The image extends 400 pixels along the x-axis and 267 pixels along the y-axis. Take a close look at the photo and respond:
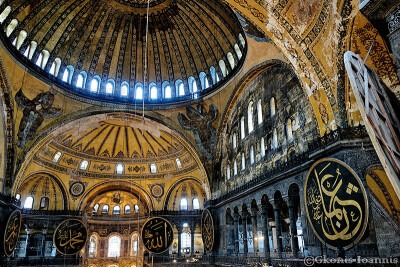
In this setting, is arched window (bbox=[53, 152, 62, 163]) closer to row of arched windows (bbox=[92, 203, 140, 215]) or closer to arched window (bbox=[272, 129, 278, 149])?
row of arched windows (bbox=[92, 203, 140, 215])

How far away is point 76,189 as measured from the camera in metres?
22.3

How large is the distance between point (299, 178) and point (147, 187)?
15053 millimetres

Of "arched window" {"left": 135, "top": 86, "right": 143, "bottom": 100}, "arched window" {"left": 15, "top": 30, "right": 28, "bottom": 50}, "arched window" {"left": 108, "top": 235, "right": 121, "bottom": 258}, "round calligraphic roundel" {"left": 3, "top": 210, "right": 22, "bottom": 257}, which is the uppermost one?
"arched window" {"left": 15, "top": 30, "right": 28, "bottom": 50}

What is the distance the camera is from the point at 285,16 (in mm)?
9828

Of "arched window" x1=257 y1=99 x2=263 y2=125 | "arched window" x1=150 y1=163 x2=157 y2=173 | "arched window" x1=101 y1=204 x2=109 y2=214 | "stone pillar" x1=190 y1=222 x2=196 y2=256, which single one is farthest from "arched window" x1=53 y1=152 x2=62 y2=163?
"arched window" x1=257 y1=99 x2=263 y2=125

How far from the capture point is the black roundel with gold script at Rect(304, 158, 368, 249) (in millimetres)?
7555

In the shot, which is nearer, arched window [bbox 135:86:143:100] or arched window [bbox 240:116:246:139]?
arched window [bbox 240:116:246:139]

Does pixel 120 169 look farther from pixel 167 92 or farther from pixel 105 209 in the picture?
pixel 167 92

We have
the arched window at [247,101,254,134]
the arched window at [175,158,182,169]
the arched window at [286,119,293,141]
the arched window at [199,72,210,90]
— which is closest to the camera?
the arched window at [286,119,293,141]

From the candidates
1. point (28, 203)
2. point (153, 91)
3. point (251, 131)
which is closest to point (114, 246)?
point (28, 203)

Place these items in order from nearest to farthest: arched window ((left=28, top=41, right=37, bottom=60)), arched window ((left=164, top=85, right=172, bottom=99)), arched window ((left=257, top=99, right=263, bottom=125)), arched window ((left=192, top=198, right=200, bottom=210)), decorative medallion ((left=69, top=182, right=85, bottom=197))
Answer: arched window ((left=257, top=99, right=263, bottom=125)) < arched window ((left=28, top=41, right=37, bottom=60)) < arched window ((left=164, top=85, right=172, bottom=99)) < decorative medallion ((left=69, top=182, right=85, bottom=197)) < arched window ((left=192, top=198, right=200, bottom=210))

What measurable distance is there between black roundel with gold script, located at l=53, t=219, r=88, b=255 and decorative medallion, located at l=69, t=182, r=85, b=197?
539 cm

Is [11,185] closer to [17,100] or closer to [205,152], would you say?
[17,100]

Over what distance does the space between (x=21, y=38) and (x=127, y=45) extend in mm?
5635
